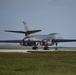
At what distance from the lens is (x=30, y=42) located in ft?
315

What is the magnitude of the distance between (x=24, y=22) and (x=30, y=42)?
40.4 ft

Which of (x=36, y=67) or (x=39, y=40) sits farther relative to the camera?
(x=39, y=40)

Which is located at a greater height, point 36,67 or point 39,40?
point 39,40

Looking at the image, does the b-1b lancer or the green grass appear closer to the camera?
the green grass

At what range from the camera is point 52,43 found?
3937 inches

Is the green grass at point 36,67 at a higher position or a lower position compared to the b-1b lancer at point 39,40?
lower

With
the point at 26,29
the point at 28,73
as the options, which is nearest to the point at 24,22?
the point at 26,29

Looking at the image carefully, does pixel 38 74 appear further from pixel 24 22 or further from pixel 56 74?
→ pixel 24 22

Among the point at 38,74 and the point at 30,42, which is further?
the point at 30,42

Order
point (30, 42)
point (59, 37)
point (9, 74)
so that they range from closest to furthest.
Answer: point (9, 74) < point (30, 42) < point (59, 37)

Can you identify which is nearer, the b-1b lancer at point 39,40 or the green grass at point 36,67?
the green grass at point 36,67

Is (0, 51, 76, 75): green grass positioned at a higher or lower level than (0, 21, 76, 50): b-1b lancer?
lower

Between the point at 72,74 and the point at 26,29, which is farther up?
the point at 26,29

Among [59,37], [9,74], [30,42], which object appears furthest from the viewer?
[59,37]
